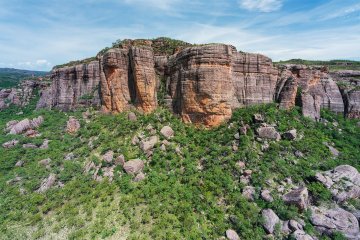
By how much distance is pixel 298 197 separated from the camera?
72.1 feet

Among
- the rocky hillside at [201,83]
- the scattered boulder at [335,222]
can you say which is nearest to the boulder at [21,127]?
the rocky hillside at [201,83]

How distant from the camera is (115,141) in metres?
28.2

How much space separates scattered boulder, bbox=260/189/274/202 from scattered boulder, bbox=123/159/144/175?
11943 mm

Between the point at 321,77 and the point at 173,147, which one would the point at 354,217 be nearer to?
the point at 173,147

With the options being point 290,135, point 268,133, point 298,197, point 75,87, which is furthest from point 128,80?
point 298,197

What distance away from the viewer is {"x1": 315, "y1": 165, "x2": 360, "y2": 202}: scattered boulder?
23.3 meters

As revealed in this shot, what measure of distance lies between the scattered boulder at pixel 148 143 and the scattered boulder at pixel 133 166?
1.63 m

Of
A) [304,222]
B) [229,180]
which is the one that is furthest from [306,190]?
[229,180]

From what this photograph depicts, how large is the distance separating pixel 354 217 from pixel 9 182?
33.7 metres

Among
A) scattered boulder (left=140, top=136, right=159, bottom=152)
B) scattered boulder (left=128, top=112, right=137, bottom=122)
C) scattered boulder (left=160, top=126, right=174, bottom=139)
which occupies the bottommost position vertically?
scattered boulder (left=140, top=136, right=159, bottom=152)

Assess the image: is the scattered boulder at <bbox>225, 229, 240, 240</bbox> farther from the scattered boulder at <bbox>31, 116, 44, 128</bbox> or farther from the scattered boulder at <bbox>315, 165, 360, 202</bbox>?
the scattered boulder at <bbox>31, 116, 44, 128</bbox>

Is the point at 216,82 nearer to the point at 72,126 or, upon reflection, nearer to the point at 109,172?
the point at 109,172

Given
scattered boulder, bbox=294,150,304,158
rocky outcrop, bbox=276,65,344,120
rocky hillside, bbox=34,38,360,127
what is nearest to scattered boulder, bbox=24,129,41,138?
rocky hillside, bbox=34,38,360,127

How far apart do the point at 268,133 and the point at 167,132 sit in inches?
451
